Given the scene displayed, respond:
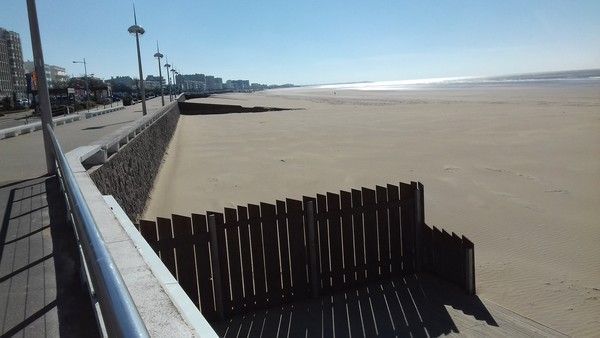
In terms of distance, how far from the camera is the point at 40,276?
13.4ft

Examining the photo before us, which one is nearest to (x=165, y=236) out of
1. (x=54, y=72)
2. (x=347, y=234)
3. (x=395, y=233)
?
(x=347, y=234)

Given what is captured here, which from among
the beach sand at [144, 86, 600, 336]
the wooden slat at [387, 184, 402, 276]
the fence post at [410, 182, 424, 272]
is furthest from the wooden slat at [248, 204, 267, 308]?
the beach sand at [144, 86, 600, 336]

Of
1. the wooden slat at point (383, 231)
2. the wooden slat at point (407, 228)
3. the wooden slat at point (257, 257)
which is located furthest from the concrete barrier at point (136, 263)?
the wooden slat at point (407, 228)

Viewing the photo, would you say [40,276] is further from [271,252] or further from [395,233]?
[395,233]

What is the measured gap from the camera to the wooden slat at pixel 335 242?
252 inches

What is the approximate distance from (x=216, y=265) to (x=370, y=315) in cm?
187

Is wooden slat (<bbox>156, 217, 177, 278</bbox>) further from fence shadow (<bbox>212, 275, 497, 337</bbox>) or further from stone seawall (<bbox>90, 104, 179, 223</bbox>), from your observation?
stone seawall (<bbox>90, 104, 179, 223</bbox>)

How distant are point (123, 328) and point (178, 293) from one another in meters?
1.22

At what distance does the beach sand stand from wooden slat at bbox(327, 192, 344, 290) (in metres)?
1.78

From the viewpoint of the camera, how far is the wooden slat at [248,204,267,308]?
5.90m

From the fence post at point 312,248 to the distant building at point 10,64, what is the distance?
15014 centimetres

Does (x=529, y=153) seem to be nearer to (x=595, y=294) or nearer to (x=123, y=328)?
(x=595, y=294)

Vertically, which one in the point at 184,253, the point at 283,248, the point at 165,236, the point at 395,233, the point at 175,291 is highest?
the point at 175,291

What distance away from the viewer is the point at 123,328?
4.51ft
